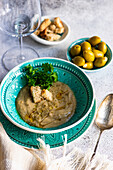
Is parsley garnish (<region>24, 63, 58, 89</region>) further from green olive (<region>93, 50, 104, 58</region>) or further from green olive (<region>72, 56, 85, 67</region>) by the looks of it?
green olive (<region>93, 50, 104, 58</region>)

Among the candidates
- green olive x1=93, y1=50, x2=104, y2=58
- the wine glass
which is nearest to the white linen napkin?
the wine glass

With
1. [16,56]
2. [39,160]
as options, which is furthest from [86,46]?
[39,160]

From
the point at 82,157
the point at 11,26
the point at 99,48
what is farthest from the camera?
the point at 99,48

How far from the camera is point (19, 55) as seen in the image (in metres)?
1.46

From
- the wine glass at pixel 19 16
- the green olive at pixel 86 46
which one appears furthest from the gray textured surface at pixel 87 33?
the wine glass at pixel 19 16

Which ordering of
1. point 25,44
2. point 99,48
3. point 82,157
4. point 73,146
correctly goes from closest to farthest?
point 82,157
point 73,146
point 99,48
point 25,44

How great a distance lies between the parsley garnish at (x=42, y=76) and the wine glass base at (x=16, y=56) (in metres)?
0.19

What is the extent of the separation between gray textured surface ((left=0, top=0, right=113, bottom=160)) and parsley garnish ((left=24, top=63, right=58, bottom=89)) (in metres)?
0.18

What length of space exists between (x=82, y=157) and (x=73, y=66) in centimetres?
50

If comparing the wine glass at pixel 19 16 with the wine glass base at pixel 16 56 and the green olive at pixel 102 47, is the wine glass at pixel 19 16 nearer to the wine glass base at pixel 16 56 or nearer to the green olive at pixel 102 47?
the wine glass base at pixel 16 56

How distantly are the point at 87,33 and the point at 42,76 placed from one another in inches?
21.7

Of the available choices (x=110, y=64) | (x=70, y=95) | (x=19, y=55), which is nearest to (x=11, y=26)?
(x=19, y=55)

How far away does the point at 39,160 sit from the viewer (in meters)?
0.87

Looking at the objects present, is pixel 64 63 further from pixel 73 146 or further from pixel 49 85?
pixel 73 146
